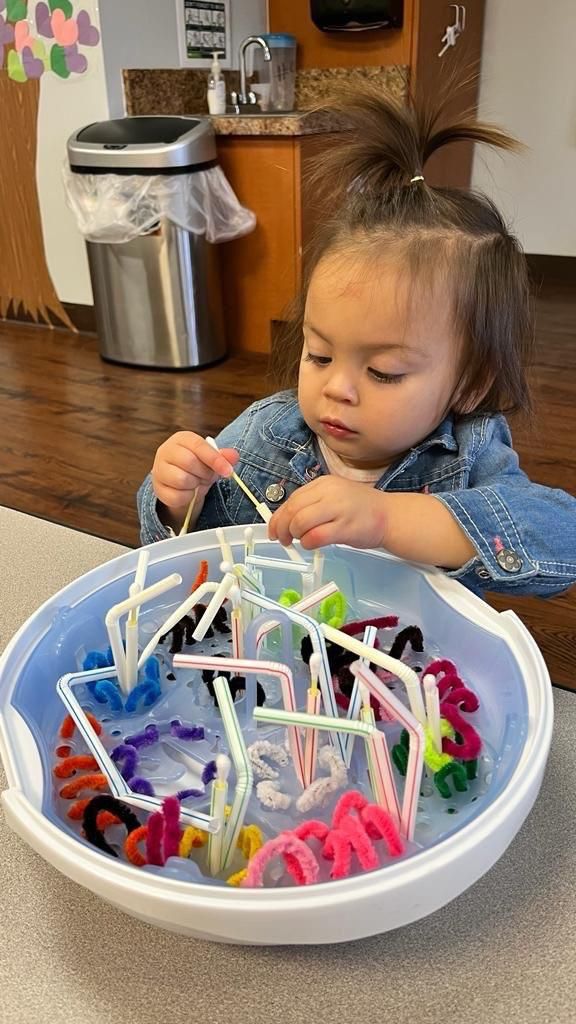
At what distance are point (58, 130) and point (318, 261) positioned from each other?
1489 mm

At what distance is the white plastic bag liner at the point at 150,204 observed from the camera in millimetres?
1631

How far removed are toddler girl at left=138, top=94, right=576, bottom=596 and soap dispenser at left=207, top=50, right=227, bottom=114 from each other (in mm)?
1372

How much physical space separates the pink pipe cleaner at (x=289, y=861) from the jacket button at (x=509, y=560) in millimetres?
255

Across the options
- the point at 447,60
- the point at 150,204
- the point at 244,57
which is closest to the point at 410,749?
the point at 150,204

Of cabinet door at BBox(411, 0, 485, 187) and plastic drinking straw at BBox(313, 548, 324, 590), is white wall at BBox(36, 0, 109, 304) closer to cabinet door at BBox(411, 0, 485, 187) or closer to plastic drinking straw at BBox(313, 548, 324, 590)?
cabinet door at BBox(411, 0, 485, 187)

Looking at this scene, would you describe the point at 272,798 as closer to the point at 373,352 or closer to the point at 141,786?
the point at 141,786

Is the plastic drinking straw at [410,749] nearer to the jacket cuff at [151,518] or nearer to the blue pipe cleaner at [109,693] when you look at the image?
the blue pipe cleaner at [109,693]

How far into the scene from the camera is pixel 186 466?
1.99ft

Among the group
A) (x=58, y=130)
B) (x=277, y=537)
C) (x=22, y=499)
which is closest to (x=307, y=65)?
(x=58, y=130)

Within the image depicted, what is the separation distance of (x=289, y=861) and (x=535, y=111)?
97.7 inches

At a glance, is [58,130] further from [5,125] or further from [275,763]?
[275,763]

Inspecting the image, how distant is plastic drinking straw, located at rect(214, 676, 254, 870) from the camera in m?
0.39

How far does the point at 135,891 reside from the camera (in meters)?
0.34

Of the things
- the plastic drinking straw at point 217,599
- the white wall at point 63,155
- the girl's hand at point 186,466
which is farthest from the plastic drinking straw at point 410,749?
the white wall at point 63,155
